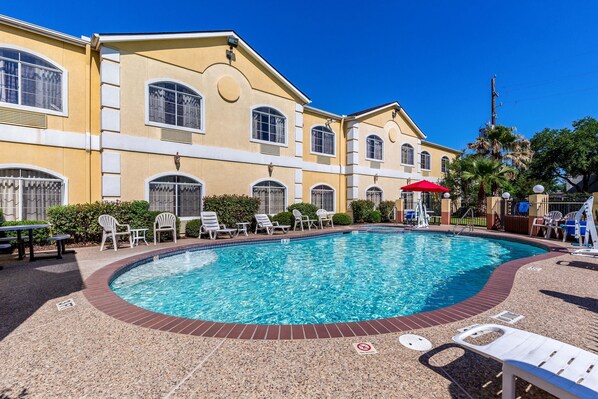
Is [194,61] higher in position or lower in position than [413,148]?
higher

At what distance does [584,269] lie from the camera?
22.0ft

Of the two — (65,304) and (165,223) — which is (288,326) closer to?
(65,304)

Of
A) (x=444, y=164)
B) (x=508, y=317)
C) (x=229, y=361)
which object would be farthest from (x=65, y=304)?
(x=444, y=164)

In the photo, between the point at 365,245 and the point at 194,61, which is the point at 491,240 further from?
the point at 194,61

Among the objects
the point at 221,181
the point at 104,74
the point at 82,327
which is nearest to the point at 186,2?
the point at 104,74

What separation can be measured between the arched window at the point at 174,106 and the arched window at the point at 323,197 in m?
8.33

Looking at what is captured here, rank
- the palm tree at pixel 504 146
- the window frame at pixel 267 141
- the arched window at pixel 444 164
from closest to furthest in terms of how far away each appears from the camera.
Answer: the window frame at pixel 267 141, the palm tree at pixel 504 146, the arched window at pixel 444 164

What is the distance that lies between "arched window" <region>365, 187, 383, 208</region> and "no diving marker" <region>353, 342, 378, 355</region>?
1795 cm

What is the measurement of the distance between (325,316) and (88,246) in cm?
891

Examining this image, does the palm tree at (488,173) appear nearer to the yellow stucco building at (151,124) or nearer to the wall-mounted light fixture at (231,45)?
the yellow stucco building at (151,124)

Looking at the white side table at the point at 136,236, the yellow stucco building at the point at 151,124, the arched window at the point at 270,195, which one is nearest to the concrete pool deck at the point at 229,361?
the white side table at the point at 136,236

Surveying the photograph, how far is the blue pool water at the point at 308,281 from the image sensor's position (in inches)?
203

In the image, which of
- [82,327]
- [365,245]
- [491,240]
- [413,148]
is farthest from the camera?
[413,148]

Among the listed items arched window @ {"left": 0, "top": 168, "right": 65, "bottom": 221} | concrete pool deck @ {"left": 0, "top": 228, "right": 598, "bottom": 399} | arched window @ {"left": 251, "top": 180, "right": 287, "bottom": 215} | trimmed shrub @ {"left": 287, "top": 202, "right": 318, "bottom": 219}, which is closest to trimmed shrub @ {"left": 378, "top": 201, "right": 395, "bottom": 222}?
trimmed shrub @ {"left": 287, "top": 202, "right": 318, "bottom": 219}
